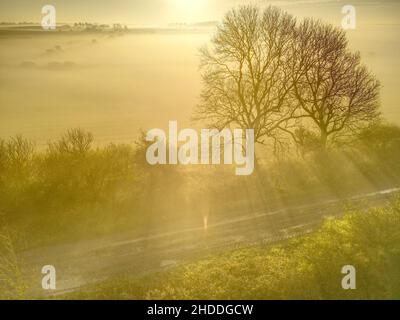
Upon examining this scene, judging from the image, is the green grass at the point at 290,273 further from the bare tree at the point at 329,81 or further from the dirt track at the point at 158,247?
the bare tree at the point at 329,81

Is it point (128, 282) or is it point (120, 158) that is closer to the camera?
point (128, 282)

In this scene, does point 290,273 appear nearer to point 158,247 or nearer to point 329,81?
point 158,247

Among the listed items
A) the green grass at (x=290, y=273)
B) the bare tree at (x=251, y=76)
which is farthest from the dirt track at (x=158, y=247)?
the bare tree at (x=251, y=76)

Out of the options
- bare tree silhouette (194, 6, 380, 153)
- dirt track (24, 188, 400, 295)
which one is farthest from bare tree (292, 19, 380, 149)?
dirt track (24, 188, 400, 295)

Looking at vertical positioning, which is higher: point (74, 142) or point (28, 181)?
point (74, 142)

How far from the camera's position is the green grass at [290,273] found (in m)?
15.9

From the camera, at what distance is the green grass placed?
15914mm
